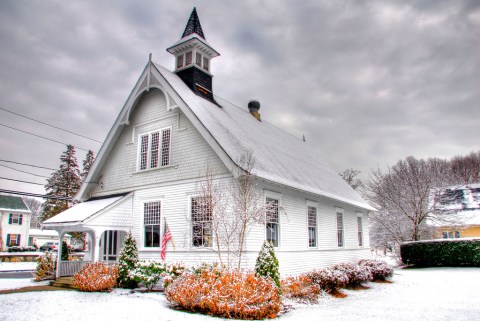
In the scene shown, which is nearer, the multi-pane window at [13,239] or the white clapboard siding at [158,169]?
the white clapboard siding at [158,169]

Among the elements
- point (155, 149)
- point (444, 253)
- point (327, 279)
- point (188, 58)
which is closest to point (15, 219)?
point (188, 58)

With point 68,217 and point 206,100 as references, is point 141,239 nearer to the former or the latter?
point 68,217

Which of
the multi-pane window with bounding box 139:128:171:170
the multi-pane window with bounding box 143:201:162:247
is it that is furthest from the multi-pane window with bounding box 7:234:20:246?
the multi-pane window with bounding box 143:201:162:247

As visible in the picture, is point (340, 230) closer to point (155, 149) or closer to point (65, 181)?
point (155, 149)

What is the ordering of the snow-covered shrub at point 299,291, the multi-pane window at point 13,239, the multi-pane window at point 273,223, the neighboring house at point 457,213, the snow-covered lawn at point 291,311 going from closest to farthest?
the snow-covered lawn at point 291,311 → the snow-covered shrub at point 299,291 → the multi-pane window at point 273,223 → the neighboring house at point 457,213 → the multi-pane window at point 13,239

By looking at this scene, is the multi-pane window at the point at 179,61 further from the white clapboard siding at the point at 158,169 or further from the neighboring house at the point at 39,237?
the neighboring house at the point at 39,237

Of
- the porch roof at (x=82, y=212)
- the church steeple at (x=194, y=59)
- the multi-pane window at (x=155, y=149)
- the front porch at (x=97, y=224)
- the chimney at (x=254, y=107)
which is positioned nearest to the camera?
the front porch at (x=97, y=224)

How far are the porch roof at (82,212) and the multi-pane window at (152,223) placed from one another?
1204 mm

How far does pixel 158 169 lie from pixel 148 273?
4.60 metres

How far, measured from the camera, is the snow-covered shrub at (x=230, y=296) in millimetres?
9633

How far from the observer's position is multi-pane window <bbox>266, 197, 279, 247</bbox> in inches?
571

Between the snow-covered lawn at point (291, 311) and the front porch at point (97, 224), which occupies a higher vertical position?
the front porch at point (97, 224)

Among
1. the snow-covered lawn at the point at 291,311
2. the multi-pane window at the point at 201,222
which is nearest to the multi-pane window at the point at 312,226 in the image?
the snow-covered lawn at the point at 291,311

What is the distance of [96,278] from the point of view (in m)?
13.2
